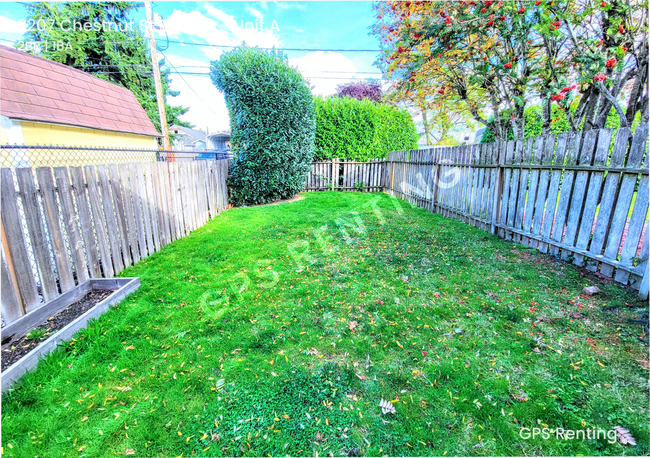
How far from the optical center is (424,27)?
4105 mm

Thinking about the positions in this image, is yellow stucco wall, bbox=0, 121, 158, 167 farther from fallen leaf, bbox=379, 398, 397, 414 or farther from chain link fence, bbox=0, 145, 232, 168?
fallen leaf, bbox=379, 398, 397, 414

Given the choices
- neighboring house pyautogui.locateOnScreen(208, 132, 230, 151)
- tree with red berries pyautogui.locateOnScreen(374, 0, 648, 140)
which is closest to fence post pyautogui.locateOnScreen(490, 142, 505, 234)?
tree with red berries pyautogui.locateOnScreen(374, 0, 648, 140)

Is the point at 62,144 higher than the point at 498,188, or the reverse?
the point at 62,144

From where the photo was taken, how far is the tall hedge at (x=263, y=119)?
7.63m

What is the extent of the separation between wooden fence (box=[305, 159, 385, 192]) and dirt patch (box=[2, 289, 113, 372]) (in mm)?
9059

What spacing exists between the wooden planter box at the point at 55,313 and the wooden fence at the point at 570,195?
5.39 metres

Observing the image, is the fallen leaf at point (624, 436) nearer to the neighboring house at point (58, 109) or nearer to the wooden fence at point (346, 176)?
the neighboring house at point (58, 109)

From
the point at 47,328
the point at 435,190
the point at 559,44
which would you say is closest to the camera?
the point at 47,328

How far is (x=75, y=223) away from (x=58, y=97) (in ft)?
29.1

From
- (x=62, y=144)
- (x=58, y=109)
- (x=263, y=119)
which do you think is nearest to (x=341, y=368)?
(x=263, y=119)

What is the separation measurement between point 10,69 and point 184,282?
963 centimetres

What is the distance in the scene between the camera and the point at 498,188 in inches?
197

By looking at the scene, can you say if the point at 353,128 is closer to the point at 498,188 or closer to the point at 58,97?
the point at 498,188

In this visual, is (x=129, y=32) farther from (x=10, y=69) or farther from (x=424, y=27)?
(x=424, y=27)
